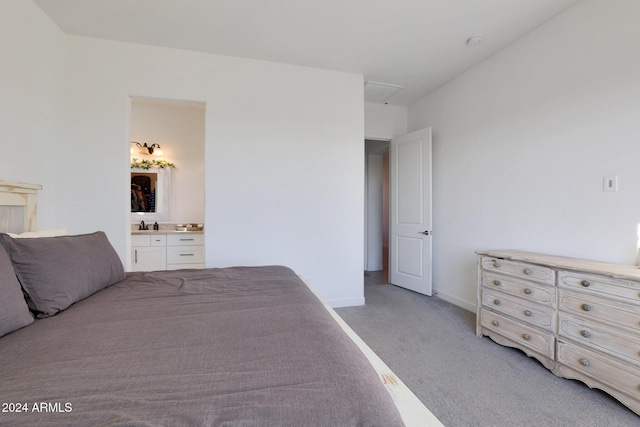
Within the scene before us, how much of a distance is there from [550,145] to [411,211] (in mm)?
1772

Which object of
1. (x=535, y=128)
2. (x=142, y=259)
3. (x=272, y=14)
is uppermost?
(x=272, y=14)

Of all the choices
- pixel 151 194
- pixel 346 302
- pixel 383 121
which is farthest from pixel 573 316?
pixel 151 194

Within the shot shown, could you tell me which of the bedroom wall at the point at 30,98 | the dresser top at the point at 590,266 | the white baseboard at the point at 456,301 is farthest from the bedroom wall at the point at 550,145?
the bedroom wall at the point at 30,98

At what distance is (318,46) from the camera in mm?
2760

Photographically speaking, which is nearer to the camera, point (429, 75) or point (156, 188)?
point (429, 75)

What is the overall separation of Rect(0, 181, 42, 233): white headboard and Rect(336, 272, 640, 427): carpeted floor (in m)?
2.71

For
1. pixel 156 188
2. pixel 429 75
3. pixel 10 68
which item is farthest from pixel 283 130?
pixel 156 188

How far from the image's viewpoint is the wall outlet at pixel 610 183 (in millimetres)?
1929

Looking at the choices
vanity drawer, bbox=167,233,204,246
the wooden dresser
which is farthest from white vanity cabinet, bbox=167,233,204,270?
the wooden dresser

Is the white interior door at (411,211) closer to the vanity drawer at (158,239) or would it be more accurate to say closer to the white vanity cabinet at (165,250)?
the white vanity cabinet at (165,250)

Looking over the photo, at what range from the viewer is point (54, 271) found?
126 centimetres

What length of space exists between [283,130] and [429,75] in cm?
188

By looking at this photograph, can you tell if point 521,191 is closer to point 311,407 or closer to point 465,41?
point 465,41

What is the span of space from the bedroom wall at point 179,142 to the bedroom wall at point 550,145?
3655mm
